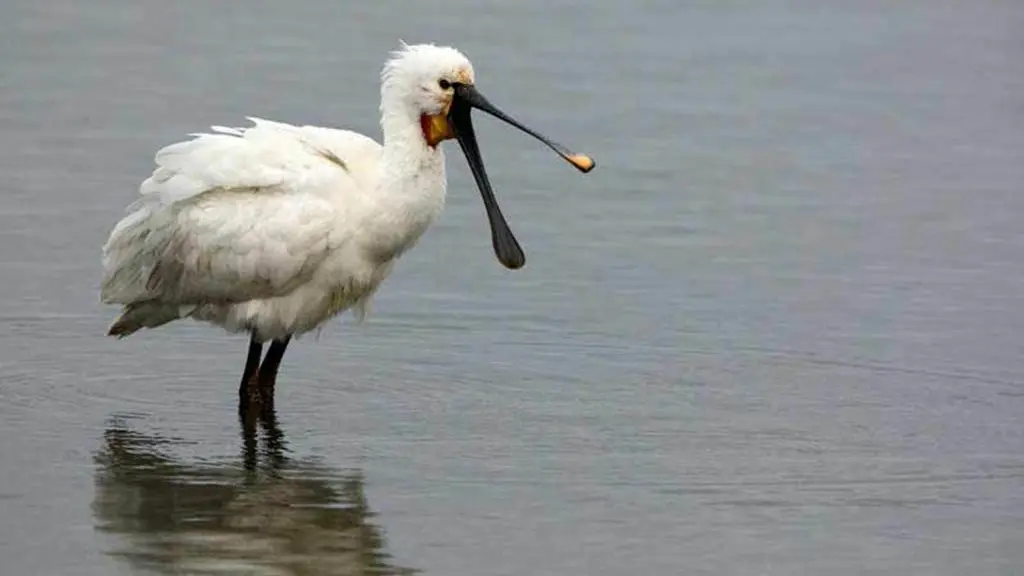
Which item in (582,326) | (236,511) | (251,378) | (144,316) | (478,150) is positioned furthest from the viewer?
(582,326)

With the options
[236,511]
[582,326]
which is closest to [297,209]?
[236,511]

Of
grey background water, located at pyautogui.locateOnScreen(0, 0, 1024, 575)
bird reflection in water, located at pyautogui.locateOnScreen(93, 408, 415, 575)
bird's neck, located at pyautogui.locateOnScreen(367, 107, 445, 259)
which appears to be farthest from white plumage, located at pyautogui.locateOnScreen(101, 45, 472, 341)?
bird reflection in water, located at pyautogui.locateOnScreen(93, 408, 415, 575)

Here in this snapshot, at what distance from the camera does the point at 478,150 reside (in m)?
10.6

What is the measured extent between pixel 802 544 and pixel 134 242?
133 inches

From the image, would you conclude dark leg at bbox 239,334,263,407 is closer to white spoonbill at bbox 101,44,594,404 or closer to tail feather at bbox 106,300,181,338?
white spoonbill at bbox 101,44,594,404

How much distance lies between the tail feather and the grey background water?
19cm

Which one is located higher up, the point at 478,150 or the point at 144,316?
the point at 478,150

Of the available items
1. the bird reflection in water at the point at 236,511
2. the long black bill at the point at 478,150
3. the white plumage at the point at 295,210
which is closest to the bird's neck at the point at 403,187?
the white plumage at the point at 295,210

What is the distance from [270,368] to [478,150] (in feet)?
4.07

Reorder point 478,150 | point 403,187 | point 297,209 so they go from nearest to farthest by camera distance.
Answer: point 297,209
point 403,187
point 478,150

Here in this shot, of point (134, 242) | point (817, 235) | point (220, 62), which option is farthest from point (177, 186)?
point (220, 62)

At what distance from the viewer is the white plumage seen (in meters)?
10.1

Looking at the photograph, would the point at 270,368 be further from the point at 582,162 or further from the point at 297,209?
the point at 582,162

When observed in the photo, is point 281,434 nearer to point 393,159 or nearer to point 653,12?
point 393,159
